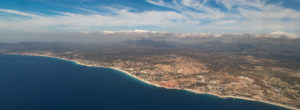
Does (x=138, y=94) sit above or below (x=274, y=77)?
below

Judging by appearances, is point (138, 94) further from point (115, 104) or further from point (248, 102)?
point (248, 102)

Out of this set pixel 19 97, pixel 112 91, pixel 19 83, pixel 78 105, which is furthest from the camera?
pixel 19 83

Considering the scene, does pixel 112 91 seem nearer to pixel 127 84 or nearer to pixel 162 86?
pixel 127 84

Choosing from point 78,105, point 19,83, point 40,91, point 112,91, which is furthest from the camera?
point 19,83

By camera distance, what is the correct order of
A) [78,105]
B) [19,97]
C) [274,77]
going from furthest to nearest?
[274,77]
[19,97]
[78,105]

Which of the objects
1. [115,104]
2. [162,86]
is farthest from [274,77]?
[115,104]

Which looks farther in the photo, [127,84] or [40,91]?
[127,84]

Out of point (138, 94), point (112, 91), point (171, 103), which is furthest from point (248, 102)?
point (112, 91)

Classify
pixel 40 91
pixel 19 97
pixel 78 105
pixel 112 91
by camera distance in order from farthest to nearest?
1. pixel 112 91
2. pixel 40 91
3. pixel 19 97
4. pixel 78 105

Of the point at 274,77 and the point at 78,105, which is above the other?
the point at 274,77
